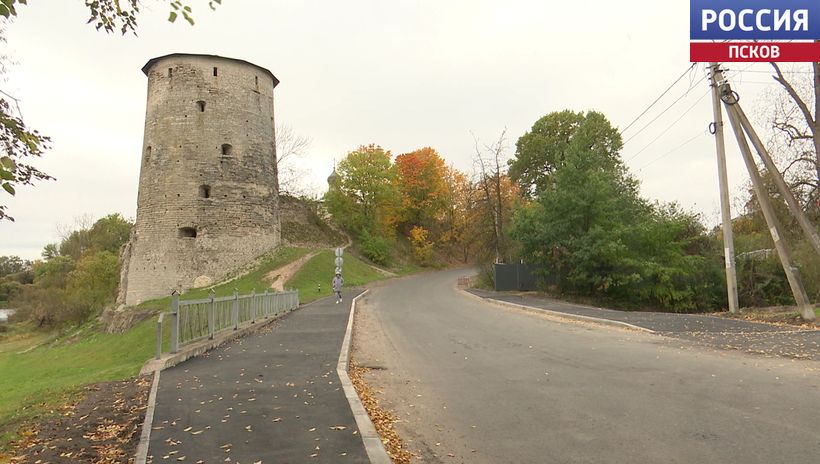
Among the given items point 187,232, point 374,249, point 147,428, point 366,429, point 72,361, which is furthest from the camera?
point 374,249

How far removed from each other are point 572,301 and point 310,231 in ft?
96.0

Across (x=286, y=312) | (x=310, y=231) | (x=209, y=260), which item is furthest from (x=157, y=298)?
(x=286, y=312)

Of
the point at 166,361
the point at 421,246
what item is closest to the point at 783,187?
the point at 166,361

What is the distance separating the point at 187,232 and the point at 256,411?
3324 centimetres

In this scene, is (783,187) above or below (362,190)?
below

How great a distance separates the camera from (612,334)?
1259 cm

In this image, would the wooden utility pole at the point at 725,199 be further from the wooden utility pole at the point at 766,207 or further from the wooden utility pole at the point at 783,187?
the wooden utility pole at the point at 783,187

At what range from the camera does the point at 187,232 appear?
119 ft

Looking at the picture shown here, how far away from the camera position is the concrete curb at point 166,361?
16.0 feet

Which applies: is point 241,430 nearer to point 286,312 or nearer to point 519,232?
point 286,312

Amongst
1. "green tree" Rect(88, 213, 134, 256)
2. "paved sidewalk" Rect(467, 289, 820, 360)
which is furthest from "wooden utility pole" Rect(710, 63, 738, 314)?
"green tree" Rect(88, 213, 134, 256)

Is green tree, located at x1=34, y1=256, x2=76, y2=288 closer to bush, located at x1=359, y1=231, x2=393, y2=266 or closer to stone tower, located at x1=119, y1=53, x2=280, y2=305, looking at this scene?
stone tower, located at x1=119, y1=53, x2=280, y2=305

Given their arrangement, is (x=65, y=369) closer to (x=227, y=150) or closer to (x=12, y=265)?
(x=227, y=150)

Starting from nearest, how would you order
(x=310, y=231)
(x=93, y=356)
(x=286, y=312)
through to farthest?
(x=286, y=312) → (x=93, y=356) → (x=310, y=231)
